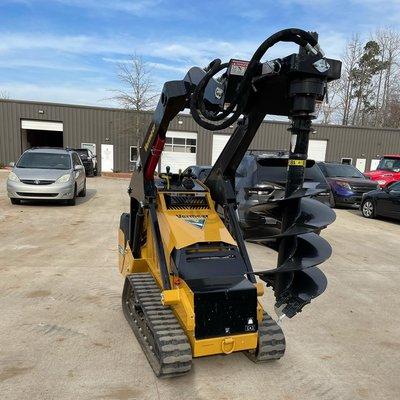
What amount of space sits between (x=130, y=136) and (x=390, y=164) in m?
19.3

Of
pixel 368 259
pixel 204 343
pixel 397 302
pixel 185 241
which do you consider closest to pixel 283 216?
pixel 185 241

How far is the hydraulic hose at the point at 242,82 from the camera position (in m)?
2.59

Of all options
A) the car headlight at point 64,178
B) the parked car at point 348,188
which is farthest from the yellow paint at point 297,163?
the parked car at point 348,188

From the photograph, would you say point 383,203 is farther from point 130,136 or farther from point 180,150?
point 130,136

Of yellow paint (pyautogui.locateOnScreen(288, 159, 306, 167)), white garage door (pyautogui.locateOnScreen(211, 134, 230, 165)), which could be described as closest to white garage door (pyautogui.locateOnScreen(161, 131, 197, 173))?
white garage door (pyautogui.locateOnScreen(211, 134, 230, 165))

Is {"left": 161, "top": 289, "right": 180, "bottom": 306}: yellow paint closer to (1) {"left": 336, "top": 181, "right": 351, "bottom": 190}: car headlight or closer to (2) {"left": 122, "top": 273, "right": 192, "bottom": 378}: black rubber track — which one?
(2) {"left": 122, "top": 273, "right": 192, "bottom": 378}: black rubber track

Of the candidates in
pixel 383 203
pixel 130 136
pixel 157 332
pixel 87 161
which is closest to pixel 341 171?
pixel 383 203

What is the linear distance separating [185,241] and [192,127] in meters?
29.0

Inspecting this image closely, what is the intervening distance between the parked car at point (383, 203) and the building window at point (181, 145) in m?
20.0

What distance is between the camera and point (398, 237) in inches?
392

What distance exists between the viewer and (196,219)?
146 inches

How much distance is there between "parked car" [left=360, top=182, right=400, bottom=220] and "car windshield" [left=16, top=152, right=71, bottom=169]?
373 inches

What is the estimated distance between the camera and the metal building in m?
30.0

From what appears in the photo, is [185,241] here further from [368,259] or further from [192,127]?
[192,127]
